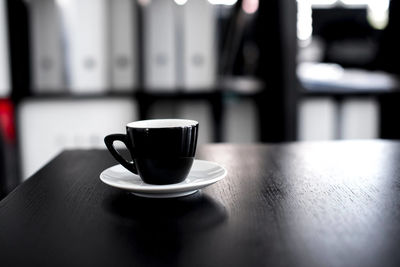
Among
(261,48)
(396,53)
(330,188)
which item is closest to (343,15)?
(396,53)

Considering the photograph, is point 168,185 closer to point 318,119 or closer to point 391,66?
point 318,119

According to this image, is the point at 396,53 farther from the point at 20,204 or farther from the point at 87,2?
the point at 20,204

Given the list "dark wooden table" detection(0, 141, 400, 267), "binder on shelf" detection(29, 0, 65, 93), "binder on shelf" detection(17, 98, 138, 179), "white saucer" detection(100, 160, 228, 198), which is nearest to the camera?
"dark wooden table" detection(0, 141, 400, 267)

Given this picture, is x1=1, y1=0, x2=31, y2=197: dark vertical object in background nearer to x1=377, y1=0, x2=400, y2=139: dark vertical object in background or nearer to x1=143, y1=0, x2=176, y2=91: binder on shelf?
x1=143, y1=0, x2=176, y2=91: binder on shelf

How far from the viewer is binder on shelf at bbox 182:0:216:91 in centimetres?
145

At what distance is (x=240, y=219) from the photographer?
0.44 meters

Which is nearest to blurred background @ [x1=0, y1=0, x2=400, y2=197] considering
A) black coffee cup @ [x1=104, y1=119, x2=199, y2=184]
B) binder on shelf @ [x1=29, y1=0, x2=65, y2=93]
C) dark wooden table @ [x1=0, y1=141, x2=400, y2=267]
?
binder on shelf @ [x1=29, y1=0, x2=65, y2=93]

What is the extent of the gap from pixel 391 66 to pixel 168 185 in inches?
61.5

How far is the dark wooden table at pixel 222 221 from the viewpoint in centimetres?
34

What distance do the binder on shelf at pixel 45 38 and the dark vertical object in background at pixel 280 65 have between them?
26.2 inches

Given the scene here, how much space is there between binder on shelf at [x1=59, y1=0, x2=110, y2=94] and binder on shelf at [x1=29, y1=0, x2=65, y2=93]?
3 centimetres

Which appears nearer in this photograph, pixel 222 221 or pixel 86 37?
pixel 222 221

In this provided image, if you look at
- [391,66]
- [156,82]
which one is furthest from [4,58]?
[391,66]

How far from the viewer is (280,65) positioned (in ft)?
5.02
